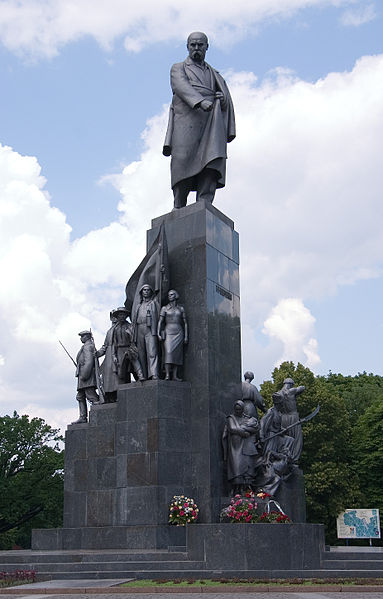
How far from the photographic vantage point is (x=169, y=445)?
17984 millimetres

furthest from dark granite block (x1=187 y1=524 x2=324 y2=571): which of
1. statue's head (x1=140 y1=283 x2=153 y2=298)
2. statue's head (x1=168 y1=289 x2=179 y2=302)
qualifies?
statue's head (x1=140 y1=283 x2=153 y2=298)

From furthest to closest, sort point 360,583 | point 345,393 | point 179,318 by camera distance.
Result: point 345,393 < point 179,318 < point 360,583

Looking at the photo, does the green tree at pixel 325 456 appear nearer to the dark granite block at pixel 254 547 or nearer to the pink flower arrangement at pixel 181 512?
the pink flower arrangement at pixel 181 512

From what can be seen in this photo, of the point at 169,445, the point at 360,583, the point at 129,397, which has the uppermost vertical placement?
the point at 129,397

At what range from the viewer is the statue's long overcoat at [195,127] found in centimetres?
2116

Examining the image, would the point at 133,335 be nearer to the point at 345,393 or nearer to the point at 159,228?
the point at 159,228

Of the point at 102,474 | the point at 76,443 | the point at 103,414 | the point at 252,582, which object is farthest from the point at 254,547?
the point at 76,443

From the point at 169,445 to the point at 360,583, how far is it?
19.8ft

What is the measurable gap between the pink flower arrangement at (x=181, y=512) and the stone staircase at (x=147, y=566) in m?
1.23

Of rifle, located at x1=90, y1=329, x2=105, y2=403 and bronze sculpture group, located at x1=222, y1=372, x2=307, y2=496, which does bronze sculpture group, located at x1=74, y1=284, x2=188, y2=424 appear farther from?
bronze sculpture group, located at x1=222, y1=372, x2=307, y2=496

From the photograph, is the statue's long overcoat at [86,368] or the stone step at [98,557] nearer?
the stone step at [98,557]

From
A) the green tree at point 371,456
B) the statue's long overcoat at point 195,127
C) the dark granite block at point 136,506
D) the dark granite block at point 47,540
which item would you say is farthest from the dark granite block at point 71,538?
the green tree at point 371,456

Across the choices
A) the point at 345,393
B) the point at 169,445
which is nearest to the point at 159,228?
the point at 169,445

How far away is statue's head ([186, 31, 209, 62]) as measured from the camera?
70.8ft
